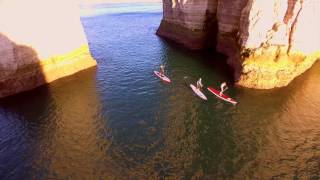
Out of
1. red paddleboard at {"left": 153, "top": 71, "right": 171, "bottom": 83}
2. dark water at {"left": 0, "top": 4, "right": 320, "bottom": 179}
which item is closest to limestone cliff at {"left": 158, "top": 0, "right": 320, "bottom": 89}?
dark water at {"left": 0, "top": 4, "right": 320, "bottom": 179}

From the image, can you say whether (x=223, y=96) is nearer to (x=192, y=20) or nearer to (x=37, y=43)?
(x=192, y=20)

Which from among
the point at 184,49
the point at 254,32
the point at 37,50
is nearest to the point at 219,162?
the point at 254,32

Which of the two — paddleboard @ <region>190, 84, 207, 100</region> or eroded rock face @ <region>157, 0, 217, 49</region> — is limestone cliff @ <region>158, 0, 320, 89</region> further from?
eroded rock face @ <region>157, 0, 217, 49</region>

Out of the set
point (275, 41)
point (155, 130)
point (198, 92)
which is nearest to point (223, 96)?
point (198, 92)

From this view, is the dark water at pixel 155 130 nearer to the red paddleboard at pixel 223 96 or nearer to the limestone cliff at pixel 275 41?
the red paddleboard at pixel 223 96

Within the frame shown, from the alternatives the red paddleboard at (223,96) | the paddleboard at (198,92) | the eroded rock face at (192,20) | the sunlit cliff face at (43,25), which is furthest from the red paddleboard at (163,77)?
the eroded rock face at (192,20)

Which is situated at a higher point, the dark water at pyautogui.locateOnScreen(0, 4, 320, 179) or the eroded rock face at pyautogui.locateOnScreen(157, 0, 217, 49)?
the eroded rock face at pyautogui.locateOnScreen(157, 0, 217, 49)

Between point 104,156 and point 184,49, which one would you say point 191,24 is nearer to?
point 184,49
